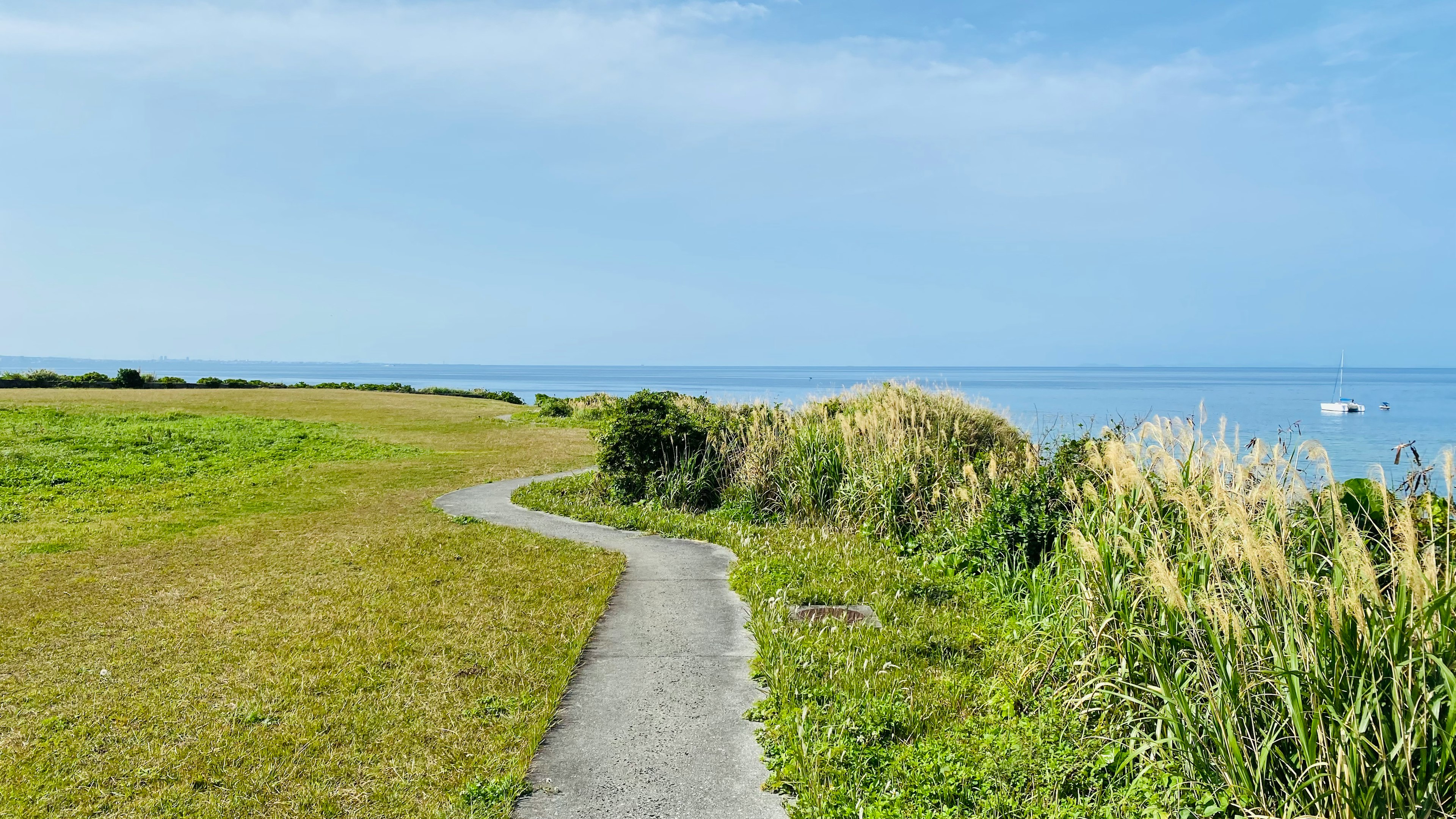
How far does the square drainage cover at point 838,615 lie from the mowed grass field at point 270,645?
1.76 meters

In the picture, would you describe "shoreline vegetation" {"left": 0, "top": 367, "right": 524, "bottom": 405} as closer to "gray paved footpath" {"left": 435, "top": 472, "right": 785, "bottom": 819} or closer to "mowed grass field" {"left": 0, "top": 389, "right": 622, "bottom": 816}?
"mowed grass field" {"left": 0, "top": 389, "right": 622, "bottom": 816}

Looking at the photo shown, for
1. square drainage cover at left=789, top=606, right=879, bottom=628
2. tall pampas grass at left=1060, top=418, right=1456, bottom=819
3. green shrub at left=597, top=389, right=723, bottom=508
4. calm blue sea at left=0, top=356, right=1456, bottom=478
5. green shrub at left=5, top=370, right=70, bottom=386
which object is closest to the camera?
tall pampas grass at left=1060, top=418, right=1456, bottom=819

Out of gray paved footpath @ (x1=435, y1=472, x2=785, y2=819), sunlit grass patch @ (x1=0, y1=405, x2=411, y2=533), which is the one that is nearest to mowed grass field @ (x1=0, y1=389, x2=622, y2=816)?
sunlit grass patch @ (x1=0, y1=405, x2=411, y2=533)

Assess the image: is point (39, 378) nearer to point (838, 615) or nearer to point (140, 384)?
point (140, 384)

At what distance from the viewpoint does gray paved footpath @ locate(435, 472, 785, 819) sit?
13.8ft

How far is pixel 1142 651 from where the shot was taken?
4047 millimetres

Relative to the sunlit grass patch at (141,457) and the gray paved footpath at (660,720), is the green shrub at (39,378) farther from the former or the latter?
the gray paved footpath at (660,720)

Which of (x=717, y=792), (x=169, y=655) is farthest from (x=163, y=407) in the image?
(x=717, y=792)

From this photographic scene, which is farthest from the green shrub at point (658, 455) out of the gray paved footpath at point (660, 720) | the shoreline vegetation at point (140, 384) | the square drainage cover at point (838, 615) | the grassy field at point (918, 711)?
the shoreline vegetation at point (140, 384)

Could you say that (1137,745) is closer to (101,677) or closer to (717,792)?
(717,792)

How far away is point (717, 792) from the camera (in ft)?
14.1

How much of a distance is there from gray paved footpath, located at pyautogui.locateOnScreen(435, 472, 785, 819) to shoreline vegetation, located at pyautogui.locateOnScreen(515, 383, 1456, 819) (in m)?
0.23

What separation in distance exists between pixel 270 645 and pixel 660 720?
12.0ft

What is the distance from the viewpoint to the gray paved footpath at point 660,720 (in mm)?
4219
